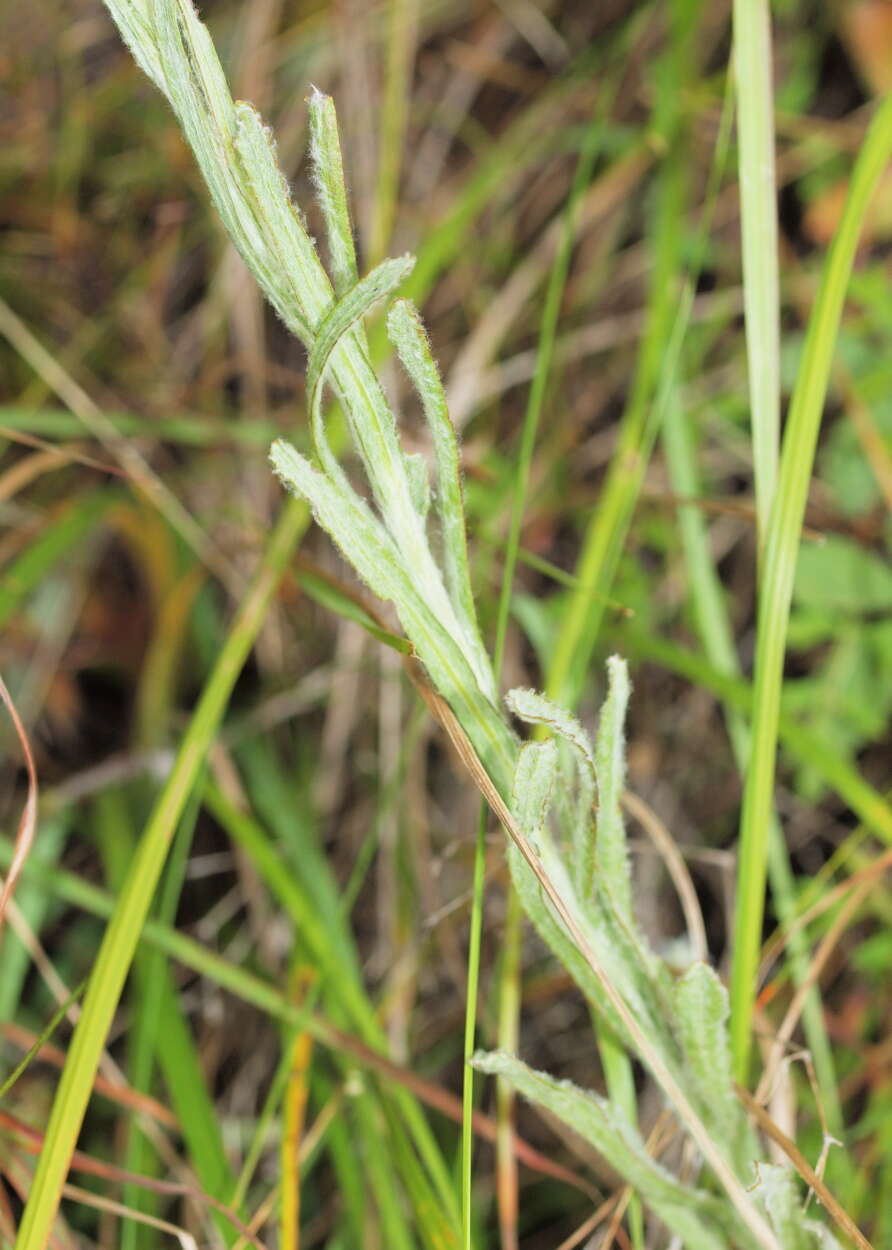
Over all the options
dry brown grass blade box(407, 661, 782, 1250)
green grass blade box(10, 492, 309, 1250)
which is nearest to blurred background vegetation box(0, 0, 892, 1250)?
green grass blade box(10, 492, 309, 1250)

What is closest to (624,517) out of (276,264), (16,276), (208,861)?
(276,264)

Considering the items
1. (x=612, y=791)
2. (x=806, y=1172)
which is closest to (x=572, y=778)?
(x=612, y=791)

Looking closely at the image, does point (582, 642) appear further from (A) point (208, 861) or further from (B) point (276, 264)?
(A) point (208, 861)

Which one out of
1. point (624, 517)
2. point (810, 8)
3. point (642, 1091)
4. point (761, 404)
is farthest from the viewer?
point (810, 8)

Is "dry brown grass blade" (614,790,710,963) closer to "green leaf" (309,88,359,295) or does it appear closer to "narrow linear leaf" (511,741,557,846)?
"narrow linear leaf" (511,741,557,846)

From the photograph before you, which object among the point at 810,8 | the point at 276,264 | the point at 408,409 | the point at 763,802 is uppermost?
the point at 810,8

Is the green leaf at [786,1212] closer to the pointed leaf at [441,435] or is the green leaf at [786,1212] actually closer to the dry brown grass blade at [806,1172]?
the dry brown grass blade at [806,1172]

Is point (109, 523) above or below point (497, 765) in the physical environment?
above
